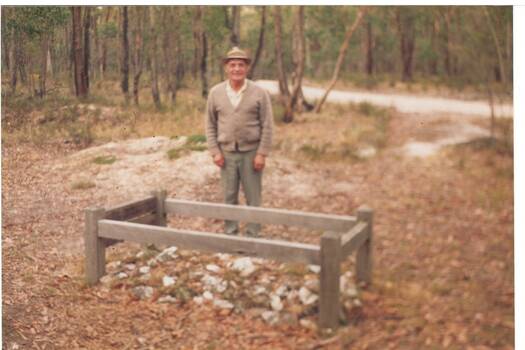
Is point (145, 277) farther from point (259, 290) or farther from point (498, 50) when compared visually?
point (498, 50)

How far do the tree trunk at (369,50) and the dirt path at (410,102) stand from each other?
0.19 meters

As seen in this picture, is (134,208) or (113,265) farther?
(134,208)

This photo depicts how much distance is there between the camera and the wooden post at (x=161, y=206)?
4027mm

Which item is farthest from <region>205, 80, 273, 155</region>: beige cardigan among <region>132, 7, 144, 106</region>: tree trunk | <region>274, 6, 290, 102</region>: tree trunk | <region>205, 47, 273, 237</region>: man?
<region>132, 7, 144, 106</region>: tree trunk

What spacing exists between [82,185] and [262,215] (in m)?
1.20

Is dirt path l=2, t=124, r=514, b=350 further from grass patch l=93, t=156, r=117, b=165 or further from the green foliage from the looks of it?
the green foliage

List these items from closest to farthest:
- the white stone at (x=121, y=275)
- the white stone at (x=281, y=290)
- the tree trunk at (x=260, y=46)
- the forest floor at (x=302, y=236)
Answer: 1. the forest floor at (x=302, y=236)
2. the white stone at (x=281, y=290)
3. the white stone at (x=121, y=275)
4. the tree trunk at (x=260, y=46)

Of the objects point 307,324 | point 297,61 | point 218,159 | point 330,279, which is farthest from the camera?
point 297,61

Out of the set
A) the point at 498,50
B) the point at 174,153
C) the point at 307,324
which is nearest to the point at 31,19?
the point at 174,153

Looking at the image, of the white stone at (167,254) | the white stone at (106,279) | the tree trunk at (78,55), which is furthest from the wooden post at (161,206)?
the tree trunk at (78,55)

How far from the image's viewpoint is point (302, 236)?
4.15 meters

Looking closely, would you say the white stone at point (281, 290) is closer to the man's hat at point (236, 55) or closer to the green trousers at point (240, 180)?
the green trousers at point (240, 180)

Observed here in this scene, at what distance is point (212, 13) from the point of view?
388cm
